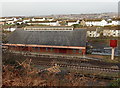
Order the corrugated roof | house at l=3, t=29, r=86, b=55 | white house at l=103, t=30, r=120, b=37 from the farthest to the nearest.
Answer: white house at l=103, t=30, r=120, b=37
the corrugated roof
house at l=3, t=29, r=86, b=55

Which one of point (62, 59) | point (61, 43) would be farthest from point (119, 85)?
point (61, 43)

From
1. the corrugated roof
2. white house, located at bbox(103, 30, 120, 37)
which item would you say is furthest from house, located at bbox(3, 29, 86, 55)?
white house, located at bbox(103, 30, 120, 37)

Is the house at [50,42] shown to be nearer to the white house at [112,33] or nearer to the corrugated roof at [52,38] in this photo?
the corrugated roof at [52,38]

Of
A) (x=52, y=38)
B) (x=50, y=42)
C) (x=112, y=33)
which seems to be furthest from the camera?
(x=112, y=33)

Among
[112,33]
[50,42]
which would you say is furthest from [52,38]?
[112,33]

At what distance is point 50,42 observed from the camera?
20.5 meters

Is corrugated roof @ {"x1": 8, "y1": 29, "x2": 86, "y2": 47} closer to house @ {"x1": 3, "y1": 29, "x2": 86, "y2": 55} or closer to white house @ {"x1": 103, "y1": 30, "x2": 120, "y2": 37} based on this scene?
house @ {"x1": 3, "y1": 29, "x2": 86, "y2": 55}

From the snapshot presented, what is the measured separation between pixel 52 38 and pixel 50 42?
3.33ft

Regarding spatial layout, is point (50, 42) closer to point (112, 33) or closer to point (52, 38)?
point (52, 38)

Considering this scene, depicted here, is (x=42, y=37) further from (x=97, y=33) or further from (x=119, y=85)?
(x=97, y=33)

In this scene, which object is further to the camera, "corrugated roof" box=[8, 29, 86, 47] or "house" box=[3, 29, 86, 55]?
"corrugated roof" box=[8, 29, 86, 47]

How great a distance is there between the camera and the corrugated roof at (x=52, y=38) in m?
20.0

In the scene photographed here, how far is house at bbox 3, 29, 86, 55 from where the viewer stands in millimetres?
19453

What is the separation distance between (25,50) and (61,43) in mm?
5791
